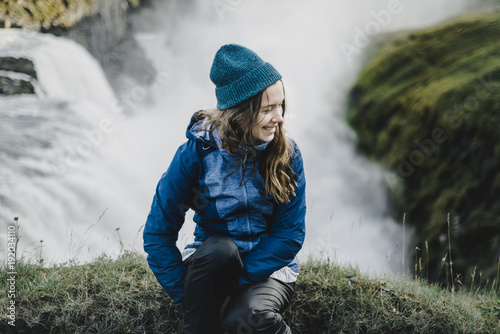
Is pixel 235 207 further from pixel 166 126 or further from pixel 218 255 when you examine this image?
pixel 166 126

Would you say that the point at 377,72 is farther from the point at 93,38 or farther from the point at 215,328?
the point at 93,38

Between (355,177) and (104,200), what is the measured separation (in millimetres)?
5551

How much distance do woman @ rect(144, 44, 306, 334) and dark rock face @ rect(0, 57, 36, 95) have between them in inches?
332

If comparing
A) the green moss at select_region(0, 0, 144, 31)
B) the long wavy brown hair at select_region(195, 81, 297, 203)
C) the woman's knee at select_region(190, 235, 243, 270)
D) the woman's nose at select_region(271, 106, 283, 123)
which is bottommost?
the woman's knee at select_region(190, 235, 243, 270)

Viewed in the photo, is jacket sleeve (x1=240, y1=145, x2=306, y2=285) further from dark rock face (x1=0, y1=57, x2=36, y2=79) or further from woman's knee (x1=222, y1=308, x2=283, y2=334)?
dark rock face (x1=0, y1=57, x2=36, y2=79)

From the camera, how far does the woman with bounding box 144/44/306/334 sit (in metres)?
2.29

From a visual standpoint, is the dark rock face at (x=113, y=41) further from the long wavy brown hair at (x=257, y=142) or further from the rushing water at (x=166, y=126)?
the long wavy brown hair at (x=257, y=142)

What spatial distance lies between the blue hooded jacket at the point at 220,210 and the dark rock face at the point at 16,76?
332 inches

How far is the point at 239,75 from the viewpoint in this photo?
2281mm

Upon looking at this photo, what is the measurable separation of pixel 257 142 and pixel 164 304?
1.53 meters

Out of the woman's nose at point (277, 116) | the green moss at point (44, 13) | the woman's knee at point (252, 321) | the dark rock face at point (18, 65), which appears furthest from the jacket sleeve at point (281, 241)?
the green moss at point (44, 13)

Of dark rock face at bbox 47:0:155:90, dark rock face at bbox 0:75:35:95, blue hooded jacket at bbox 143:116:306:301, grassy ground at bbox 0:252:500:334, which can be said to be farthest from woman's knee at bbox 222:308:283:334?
dark rock face at bbox 47:0:155:90

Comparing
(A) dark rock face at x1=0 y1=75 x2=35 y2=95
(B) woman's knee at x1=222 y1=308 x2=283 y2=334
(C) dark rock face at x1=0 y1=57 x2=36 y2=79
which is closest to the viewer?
(B) woman's knee at x1=222 y1=308 x2=283 y2=334

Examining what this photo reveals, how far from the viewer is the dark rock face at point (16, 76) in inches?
357
